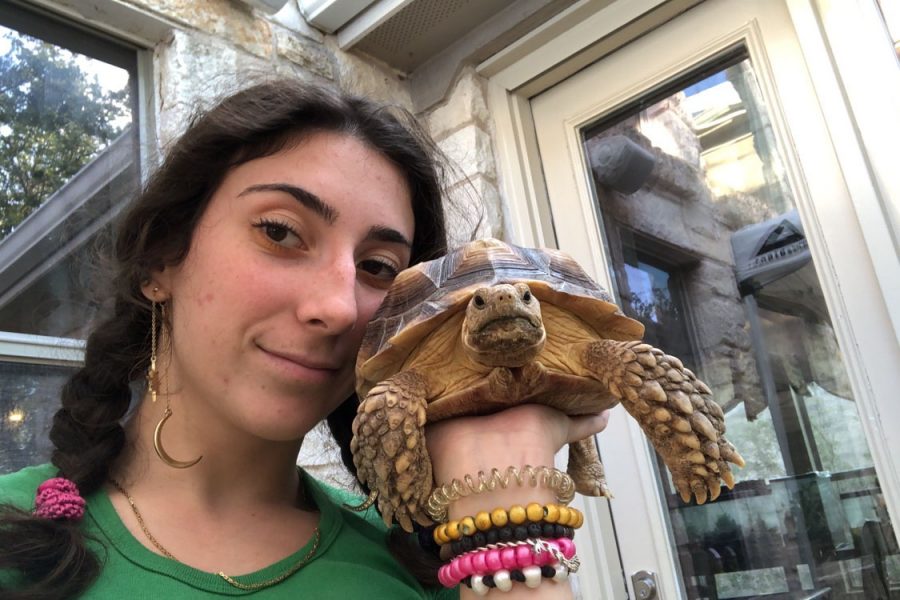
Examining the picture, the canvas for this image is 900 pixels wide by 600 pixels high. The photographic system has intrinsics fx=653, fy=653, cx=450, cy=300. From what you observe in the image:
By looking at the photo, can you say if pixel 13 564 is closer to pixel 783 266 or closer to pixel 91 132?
pixel 91 132

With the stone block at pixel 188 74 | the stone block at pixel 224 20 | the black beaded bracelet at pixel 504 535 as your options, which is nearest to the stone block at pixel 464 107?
the stone block at pixel 224 20

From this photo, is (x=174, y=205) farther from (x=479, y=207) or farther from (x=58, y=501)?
(x=479, y=207)

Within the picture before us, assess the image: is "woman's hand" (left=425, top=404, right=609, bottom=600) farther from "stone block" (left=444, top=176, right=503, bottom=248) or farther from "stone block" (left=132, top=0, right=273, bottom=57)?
"stone block" (left=132, top=0, right=273, bottom=57)

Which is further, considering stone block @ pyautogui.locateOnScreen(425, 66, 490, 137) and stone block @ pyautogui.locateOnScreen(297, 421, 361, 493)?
stone block @ pyautogui.locateOnScreen(425, 66, 490, 137)

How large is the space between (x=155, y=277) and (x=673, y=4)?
1.85 metres

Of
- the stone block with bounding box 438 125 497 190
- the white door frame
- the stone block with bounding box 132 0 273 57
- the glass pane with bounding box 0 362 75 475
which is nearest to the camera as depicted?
the glass pane with bounding box 0 362 75 475

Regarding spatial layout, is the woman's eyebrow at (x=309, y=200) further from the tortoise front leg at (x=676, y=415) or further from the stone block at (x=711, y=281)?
the stone block at (x=711, y=281)

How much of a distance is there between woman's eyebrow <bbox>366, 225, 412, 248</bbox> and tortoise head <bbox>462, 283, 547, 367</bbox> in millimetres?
210

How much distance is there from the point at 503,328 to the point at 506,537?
257 mm

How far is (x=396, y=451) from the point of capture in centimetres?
82

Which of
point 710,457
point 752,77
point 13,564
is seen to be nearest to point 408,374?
point 710,457

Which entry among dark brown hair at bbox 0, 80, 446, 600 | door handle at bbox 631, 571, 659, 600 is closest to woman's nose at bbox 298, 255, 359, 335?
dark brown hair at bbox 0, 80, 446, 600

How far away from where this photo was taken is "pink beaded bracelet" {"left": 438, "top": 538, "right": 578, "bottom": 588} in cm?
75

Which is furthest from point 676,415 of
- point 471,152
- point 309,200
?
point 471,152
